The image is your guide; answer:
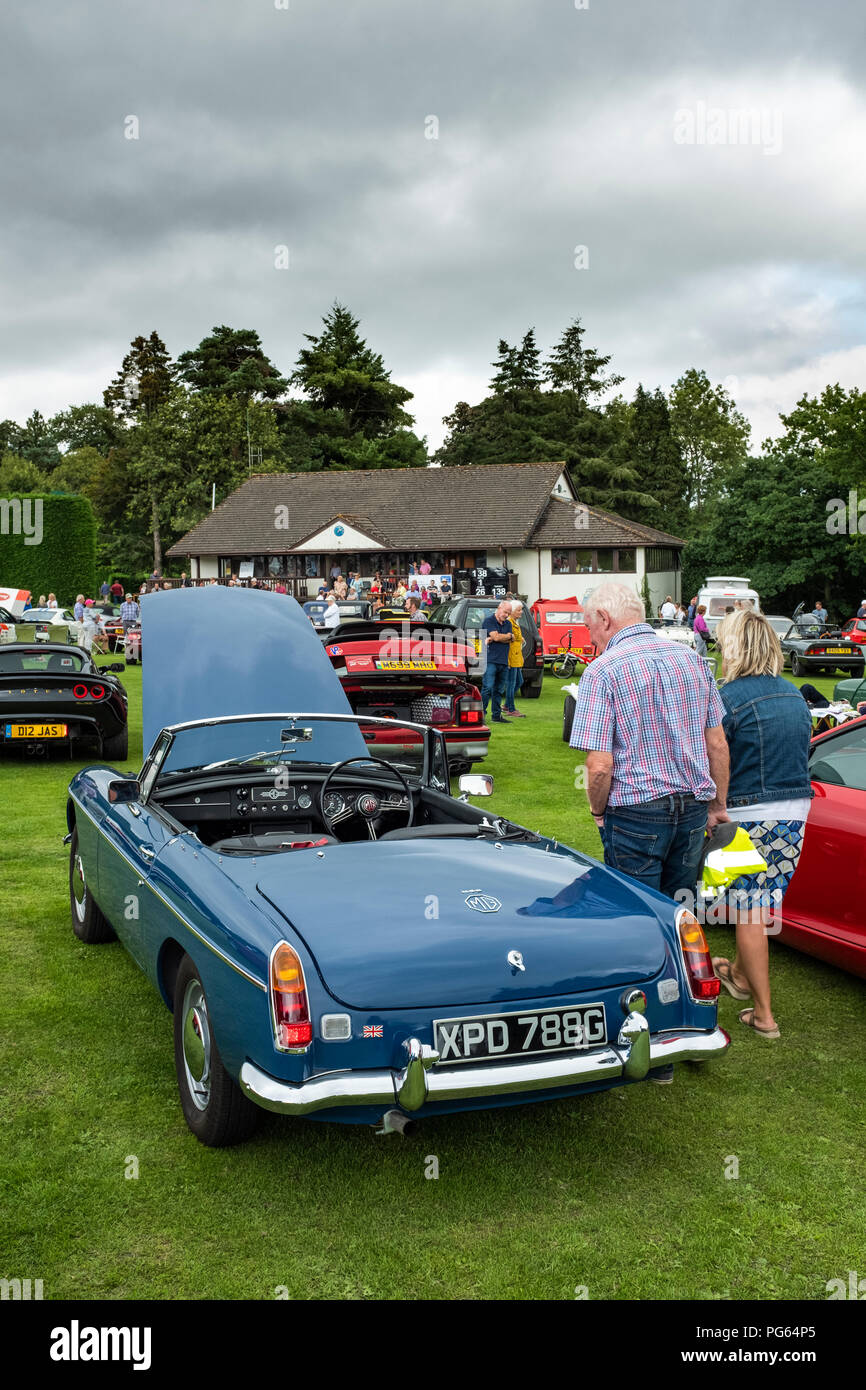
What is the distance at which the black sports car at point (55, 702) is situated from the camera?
38.5 feet

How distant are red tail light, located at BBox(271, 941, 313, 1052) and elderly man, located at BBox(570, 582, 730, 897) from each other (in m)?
1.60

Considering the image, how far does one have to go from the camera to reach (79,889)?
20.3 feet

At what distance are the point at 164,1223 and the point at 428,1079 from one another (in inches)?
36.4

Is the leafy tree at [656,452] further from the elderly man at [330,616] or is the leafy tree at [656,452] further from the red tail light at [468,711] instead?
the red tail light at [468,711]

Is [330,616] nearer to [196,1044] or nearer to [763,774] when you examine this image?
[763,774]

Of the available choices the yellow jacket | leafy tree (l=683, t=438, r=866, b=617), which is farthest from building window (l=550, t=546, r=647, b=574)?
the yellow jacket

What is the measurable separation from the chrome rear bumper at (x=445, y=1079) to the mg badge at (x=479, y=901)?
0.51 metres

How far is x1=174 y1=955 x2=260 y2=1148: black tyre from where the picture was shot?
379 cm

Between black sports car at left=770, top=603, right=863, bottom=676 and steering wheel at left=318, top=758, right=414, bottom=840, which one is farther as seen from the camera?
black sports car at left=770, top=603, right=863, bottom=676

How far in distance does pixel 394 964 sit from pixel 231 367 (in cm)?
8709

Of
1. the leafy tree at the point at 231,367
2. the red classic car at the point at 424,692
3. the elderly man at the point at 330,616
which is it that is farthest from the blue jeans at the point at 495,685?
the leafy tree at the point at 231,367

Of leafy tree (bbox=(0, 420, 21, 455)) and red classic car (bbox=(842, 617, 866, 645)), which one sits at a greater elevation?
leafy tree (bbox=(0, 420, 21, 455))

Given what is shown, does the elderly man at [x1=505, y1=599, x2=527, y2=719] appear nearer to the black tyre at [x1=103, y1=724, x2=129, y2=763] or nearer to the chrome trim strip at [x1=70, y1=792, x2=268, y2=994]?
the black tyre at [x1=103, y1=724, x2=129, y2=763]
